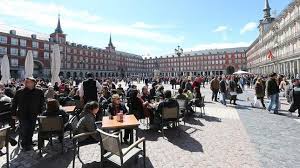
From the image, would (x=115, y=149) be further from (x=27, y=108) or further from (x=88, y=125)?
(x=27, y=108)

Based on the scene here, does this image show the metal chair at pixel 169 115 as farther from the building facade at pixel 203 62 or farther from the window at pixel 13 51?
the building facade at pixel 203 62

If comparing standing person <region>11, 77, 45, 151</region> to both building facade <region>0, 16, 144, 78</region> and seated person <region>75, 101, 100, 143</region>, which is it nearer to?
seated person <region>75, 101, 100, 143</region>

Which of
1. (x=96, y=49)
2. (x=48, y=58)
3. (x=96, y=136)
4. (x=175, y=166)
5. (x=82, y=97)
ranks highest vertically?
(x=96, y=49)

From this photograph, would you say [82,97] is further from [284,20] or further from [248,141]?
[284,20]

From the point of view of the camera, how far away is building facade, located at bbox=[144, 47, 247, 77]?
357 feet

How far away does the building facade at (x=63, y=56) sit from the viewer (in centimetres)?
5569

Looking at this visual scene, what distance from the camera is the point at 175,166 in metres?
5.11

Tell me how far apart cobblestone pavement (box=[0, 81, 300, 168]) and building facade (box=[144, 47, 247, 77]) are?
312 feet

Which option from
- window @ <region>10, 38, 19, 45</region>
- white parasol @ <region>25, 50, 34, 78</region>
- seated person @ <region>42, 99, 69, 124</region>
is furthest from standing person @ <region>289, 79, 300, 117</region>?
window @ <region>10, 38, 19, 45</region>

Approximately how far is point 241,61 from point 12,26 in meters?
90.0

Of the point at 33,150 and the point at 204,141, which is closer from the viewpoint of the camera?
the point at 33,150

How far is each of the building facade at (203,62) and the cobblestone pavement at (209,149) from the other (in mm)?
95222

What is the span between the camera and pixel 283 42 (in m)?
52.8

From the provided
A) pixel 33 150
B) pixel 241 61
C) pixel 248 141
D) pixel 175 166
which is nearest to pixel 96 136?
pixel 175 166
